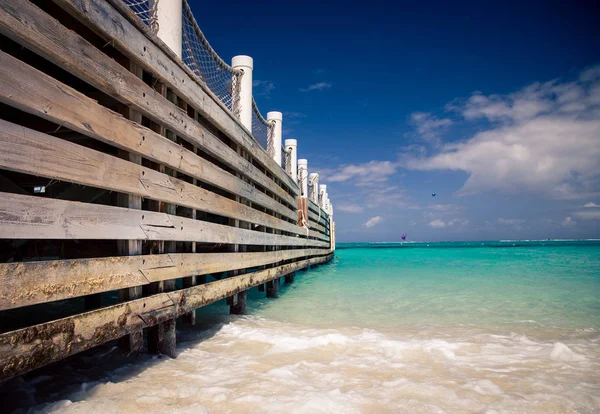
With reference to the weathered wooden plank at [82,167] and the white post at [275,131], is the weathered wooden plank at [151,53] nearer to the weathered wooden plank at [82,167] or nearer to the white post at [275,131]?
the weathered wooden plank at [82,167]

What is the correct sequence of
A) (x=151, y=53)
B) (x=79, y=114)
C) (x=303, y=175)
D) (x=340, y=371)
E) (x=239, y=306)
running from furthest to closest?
(x=303, y=175)
(x=239, y=306)
(x=340, y=371)
(x=151, y=53)
(x=79, y=114)

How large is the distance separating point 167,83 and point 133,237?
1488mm

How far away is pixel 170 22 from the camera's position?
11.5ft

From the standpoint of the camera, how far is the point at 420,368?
3389 millimetres

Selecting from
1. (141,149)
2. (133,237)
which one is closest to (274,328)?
(133,237)

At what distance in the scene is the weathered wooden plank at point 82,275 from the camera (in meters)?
1.78

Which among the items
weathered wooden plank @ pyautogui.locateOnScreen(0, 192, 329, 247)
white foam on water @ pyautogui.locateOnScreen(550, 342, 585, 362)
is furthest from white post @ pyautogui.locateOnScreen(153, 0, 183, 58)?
white foam on water @ pyautogui.locateOnScreen(550, 342, 585, 362)

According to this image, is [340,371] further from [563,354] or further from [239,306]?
[239,306]

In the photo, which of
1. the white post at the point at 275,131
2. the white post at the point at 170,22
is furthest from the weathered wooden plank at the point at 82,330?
the white post at the point at 275,131

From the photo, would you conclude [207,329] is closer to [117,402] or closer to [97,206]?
[117,402]

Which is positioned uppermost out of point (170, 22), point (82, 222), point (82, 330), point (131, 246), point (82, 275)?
point (170, 22)

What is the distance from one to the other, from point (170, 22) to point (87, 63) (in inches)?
60.2

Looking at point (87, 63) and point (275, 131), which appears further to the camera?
point (275, 131)

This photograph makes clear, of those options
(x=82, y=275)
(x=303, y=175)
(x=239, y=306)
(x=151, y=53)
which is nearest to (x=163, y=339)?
(x=82, y=275)
